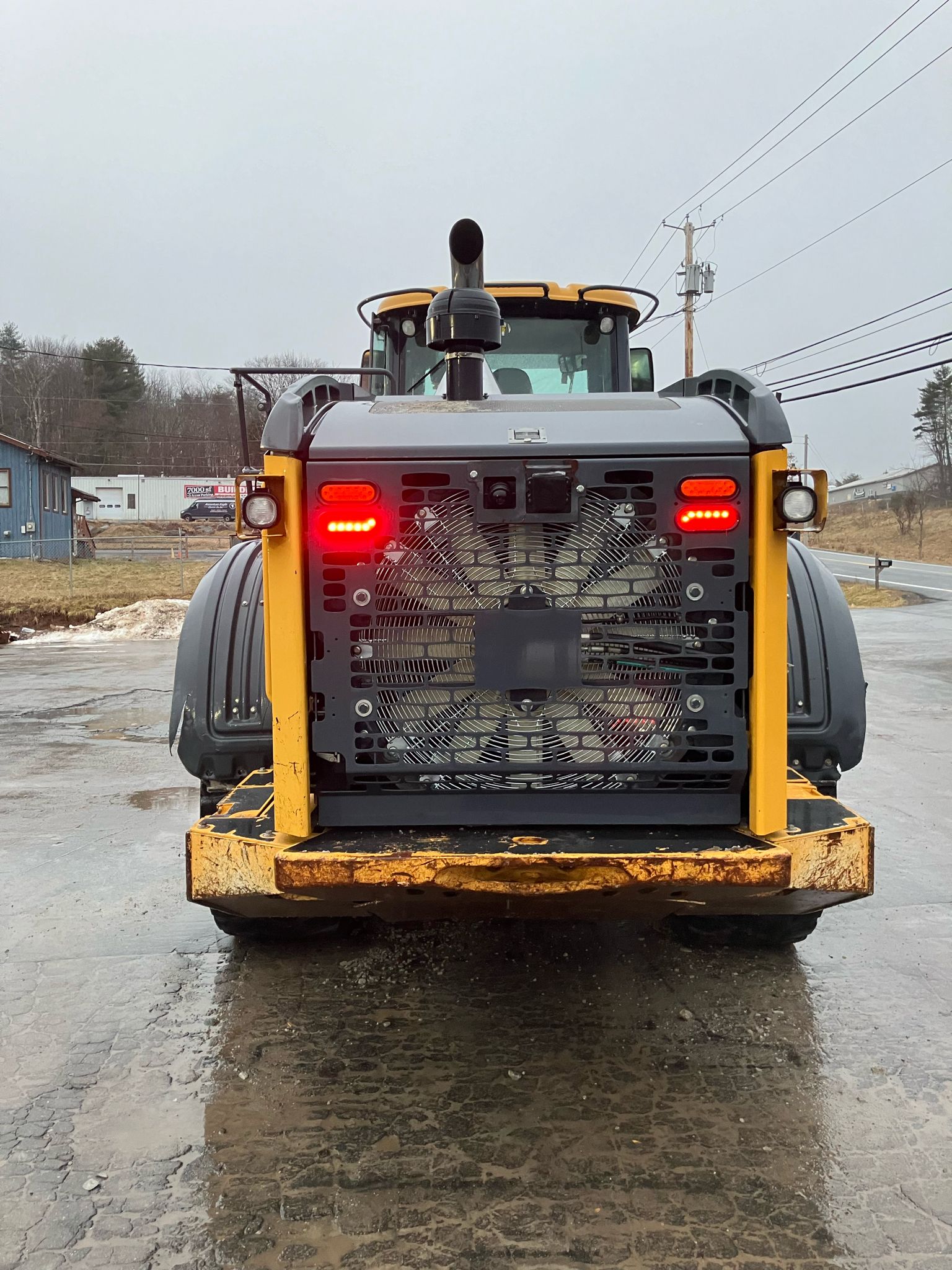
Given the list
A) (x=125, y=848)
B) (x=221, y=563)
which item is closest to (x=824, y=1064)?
(x=221, y=563)

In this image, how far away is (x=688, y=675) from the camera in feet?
9.29

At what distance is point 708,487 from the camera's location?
9.09 ft

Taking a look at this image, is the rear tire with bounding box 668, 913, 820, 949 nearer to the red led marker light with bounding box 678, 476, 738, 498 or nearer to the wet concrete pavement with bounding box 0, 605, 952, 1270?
the wet concrete pavement with bounding box 0, 605, 952, 1270

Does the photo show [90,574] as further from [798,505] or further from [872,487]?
[872,487]

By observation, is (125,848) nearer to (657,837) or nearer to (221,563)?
(221,563)

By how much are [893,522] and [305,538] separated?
2357 inches

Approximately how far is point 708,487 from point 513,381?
2263 mm

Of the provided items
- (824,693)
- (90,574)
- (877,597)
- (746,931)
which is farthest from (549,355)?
(90,574)

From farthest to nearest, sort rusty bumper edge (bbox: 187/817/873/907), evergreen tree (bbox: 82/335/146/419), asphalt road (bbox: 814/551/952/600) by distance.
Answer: evergreen tree (bbox: 82/335/146/419) → asphalt road (bbox: 814/551/952/600) → rusty bumper edge (bbox: 187/817/873/907)

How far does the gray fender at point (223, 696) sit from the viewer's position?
3.58 meters

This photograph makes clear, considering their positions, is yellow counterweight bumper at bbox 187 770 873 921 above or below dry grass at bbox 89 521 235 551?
below

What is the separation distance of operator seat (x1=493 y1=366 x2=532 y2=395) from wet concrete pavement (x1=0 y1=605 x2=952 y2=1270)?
2.45 meters

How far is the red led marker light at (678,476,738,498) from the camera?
9.07 ft

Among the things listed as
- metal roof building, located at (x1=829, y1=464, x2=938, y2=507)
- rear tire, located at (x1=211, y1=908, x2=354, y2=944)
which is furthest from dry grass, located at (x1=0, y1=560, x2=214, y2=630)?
metal roof building, located at (x1=829, y1=464, x2=938, y2=507)
